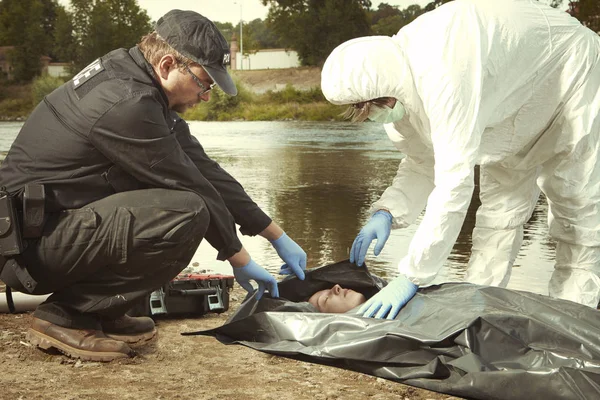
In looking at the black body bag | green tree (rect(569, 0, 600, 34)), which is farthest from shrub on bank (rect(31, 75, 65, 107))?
the black body bag

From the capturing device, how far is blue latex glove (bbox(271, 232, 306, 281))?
3424mm

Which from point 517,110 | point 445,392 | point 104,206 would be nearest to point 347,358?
point 445,392

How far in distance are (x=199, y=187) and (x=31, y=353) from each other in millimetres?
887

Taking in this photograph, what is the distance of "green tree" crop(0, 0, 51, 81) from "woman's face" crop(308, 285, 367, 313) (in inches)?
1781

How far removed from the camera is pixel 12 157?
288 cm

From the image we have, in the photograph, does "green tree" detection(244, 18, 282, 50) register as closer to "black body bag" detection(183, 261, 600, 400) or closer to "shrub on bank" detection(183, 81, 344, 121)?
"shrub on bank" detection(183, 81, 344, 121)

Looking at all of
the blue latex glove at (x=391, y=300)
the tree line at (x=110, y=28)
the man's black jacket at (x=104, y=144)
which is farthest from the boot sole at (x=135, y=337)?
the tree line at (x=110, y=28)

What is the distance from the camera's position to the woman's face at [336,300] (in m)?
3.36

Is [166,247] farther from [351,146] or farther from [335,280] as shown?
[351,146]

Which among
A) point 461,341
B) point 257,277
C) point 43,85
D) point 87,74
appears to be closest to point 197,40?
point 87,74

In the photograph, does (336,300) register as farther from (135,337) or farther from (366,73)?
(366,73)

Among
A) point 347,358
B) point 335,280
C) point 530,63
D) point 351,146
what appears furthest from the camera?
point 351,146

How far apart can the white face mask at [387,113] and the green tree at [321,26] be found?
41598 millimetres

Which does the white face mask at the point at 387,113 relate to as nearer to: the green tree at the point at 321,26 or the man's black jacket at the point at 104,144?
the man's black jacket at the point at 104,144
